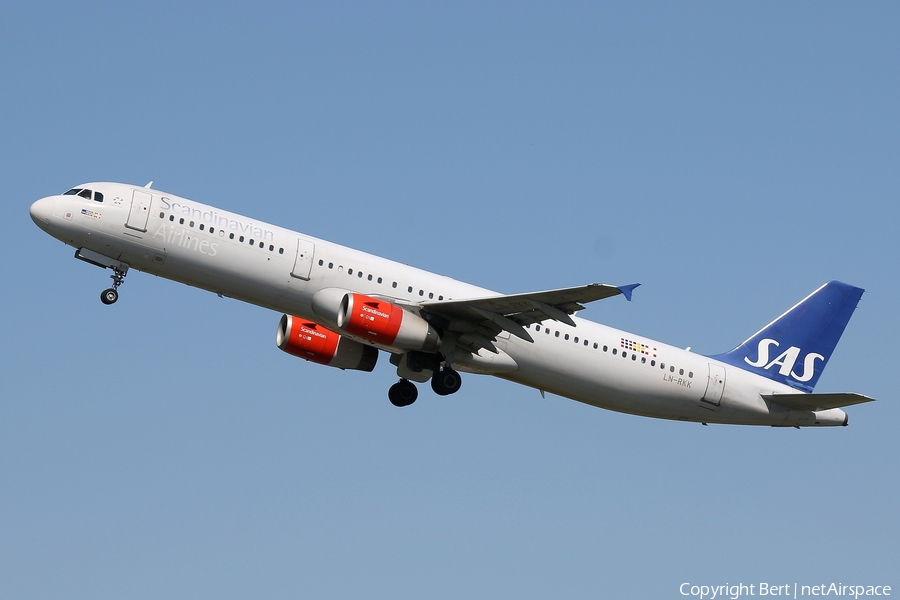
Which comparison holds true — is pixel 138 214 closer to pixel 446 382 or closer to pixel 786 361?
pixel 446 382

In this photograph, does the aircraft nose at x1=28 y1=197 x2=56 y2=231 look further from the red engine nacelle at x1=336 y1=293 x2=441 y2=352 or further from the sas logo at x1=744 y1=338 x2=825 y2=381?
the sas logo at x1=744 y1=338 x2=825 y2=381

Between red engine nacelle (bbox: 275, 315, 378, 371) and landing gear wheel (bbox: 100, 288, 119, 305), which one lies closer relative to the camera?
landing gear wheel (bbox: 100, 288, 119, 305)

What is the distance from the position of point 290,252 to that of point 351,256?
201 cm

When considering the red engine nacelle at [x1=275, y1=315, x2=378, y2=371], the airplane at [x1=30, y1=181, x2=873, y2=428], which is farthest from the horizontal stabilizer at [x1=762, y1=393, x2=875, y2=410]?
the red engine nacelle at [x1=275, y1=315, x2=378, y2=371]

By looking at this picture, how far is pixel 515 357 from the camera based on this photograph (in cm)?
Result: 3694

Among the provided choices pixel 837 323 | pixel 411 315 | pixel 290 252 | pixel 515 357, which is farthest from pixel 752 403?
pixel 290 252

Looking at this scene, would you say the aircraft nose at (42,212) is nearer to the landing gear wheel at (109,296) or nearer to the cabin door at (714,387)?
the landing gear wheel at (109,296)

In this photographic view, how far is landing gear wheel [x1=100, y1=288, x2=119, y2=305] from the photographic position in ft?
116

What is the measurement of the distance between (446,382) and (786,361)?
13.5 meters

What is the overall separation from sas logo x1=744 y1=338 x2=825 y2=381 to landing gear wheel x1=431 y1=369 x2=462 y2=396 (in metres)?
11.6

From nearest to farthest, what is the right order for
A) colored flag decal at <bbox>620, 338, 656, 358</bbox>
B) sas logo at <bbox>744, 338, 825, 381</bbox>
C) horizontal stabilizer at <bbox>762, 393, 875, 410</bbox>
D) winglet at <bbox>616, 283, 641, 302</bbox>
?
winglet at <bbox>616, 283, 641, 302</bbox> < horizontal stabilizer at <bbox>762, 393, 875, 410</bbox> < colored flag decal at <bbox>620, 338, 656, 358</bbox> < sas logo at <bbox>744, 338, 825, 381</bbox>

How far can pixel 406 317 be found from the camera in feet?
115

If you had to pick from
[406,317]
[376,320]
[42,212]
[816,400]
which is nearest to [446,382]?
[406,317]

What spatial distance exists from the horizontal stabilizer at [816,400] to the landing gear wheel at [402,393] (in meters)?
12.3
